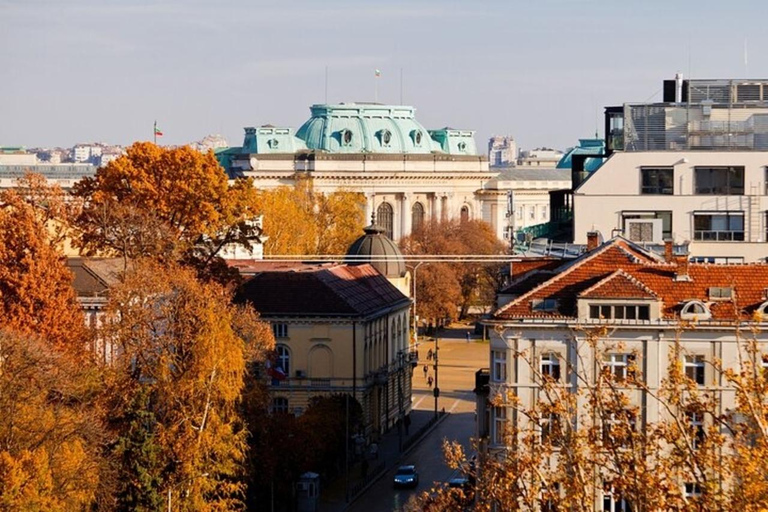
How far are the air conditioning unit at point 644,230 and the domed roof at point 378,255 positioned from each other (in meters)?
38.4

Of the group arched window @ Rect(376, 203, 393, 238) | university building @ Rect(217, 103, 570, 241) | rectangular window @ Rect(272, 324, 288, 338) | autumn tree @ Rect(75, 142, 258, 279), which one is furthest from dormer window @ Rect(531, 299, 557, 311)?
arched window @ Rect(376, 203, 393, 238)

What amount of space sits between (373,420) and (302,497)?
672 inches

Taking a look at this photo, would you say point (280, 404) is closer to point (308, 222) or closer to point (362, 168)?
point (308, 222)

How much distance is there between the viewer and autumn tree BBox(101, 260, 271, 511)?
181 feet

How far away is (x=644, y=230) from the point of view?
208ft

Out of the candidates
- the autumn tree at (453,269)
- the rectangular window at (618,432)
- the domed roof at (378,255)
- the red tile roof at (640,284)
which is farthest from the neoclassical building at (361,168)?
the rectangular window at (618,432)

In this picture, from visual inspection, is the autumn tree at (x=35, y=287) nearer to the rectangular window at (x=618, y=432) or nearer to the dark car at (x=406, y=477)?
the dark car at (x=406, y=477)

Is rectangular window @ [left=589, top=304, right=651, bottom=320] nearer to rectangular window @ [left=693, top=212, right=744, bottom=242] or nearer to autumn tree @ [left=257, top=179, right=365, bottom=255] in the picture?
rectangular window @ [left=693, top=212, right=744, bottom=242]

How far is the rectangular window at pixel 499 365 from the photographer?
50.8m

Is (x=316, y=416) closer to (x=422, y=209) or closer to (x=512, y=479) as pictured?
(x=512, y=479)

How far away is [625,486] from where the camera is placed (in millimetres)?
29781

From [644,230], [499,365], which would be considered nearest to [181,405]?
[499,365]

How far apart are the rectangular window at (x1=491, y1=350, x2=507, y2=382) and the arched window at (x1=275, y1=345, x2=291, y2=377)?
97.5 ft

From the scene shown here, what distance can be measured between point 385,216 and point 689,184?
5226 inches
